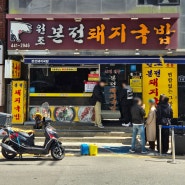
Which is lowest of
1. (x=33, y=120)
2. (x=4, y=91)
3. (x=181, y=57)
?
(x=33, y=120)

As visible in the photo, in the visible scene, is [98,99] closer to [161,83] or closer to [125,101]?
[125,101]

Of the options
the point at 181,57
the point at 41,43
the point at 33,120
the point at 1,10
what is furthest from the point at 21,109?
the point at 181,57

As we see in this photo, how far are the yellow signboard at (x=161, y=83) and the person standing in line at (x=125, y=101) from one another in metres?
0.66

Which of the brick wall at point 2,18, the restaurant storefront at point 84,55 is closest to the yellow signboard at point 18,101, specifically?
the restaurant storefront at point 84,55

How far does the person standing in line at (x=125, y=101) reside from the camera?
14.9 meters

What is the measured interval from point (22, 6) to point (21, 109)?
153 inches

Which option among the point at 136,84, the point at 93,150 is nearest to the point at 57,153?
the point at 93,150

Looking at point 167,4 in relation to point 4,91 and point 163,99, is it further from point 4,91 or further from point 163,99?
point 4,91

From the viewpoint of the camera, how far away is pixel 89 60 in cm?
1484

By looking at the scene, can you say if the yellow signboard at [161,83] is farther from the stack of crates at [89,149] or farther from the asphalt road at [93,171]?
the asphalt road at [93,171]

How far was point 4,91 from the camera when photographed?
14.9 m

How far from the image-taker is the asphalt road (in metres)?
8.00

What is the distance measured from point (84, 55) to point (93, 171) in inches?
256

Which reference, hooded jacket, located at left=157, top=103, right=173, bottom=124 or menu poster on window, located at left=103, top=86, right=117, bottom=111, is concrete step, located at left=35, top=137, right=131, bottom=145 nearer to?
menu poster on window, located at left=103, top=86, right=117, bottom=111
